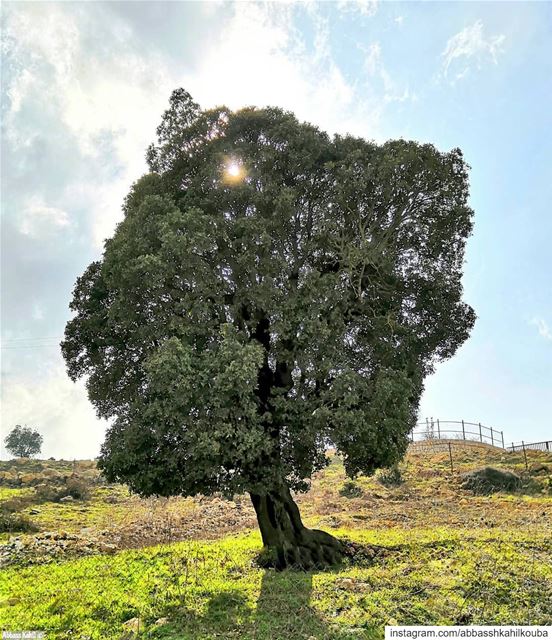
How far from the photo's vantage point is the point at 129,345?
603 inches

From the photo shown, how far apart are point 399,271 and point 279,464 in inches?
304

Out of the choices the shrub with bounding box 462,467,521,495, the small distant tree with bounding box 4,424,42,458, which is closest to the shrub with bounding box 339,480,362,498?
the shrub with bounding box 462,467,521,495

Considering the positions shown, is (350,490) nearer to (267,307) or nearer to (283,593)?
(283,593)

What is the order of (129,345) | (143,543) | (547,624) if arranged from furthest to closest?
1. (143,543)
2. (129,345)
3. (547,624)

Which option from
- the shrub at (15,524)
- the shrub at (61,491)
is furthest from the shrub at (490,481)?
the shrub at (61,491)

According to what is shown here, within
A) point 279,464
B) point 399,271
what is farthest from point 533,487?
point 279,464

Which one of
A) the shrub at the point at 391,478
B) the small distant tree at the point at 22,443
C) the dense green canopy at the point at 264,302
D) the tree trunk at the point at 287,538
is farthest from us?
the small distant tree at the point at 22,443

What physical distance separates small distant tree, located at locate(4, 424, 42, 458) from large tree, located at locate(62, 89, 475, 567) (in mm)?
70271

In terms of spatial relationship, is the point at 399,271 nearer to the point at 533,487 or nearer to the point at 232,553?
the point at 232,553

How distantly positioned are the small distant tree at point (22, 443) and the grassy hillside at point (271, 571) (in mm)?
54459

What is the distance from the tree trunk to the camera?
14953 millimetres

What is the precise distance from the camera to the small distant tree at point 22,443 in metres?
76.7

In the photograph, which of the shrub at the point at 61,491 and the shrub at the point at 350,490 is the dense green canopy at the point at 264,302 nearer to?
the shrub at the point at 350,490

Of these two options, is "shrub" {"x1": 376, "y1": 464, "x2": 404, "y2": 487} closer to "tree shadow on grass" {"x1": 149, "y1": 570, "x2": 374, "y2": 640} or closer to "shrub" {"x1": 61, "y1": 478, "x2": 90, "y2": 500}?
"shrub" {"x1": 61, "y1": 478, "x2": 90, "y2": 500}
